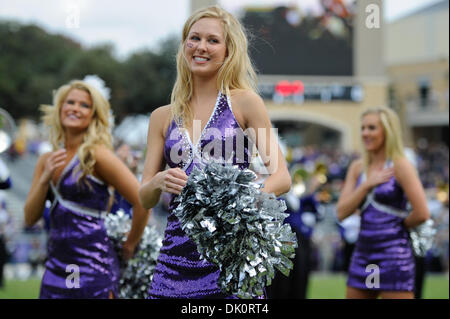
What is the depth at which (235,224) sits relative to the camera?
2459 mm

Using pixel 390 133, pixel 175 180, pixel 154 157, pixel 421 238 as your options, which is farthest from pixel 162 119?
pixel 421 238

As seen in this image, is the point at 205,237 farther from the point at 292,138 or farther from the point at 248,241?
the point at 292,138

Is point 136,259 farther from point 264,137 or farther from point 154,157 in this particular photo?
point 264,137

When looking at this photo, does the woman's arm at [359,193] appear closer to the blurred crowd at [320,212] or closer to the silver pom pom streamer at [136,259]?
the blurred crowd at [320,212]

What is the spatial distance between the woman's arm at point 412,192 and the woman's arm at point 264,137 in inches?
78.6

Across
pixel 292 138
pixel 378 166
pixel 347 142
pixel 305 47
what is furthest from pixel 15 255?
pixel 292 138

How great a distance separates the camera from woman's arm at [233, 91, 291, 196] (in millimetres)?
2691

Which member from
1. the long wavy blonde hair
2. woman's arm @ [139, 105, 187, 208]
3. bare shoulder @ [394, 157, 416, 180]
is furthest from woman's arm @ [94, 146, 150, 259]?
bare shoulder @ [394, 157, 416, 180]

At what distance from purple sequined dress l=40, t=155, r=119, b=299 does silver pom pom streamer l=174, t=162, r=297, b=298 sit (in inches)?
52.3

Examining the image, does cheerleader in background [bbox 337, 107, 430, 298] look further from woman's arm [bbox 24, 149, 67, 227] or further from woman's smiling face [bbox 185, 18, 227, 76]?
woman's smiling face [bbox 185, 18, 227, 76]

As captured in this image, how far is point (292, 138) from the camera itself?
1772 inches

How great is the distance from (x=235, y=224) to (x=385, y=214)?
2.39m

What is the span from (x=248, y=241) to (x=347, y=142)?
Result: 121 ft

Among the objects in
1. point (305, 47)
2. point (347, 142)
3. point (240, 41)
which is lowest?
point (240, 41)
